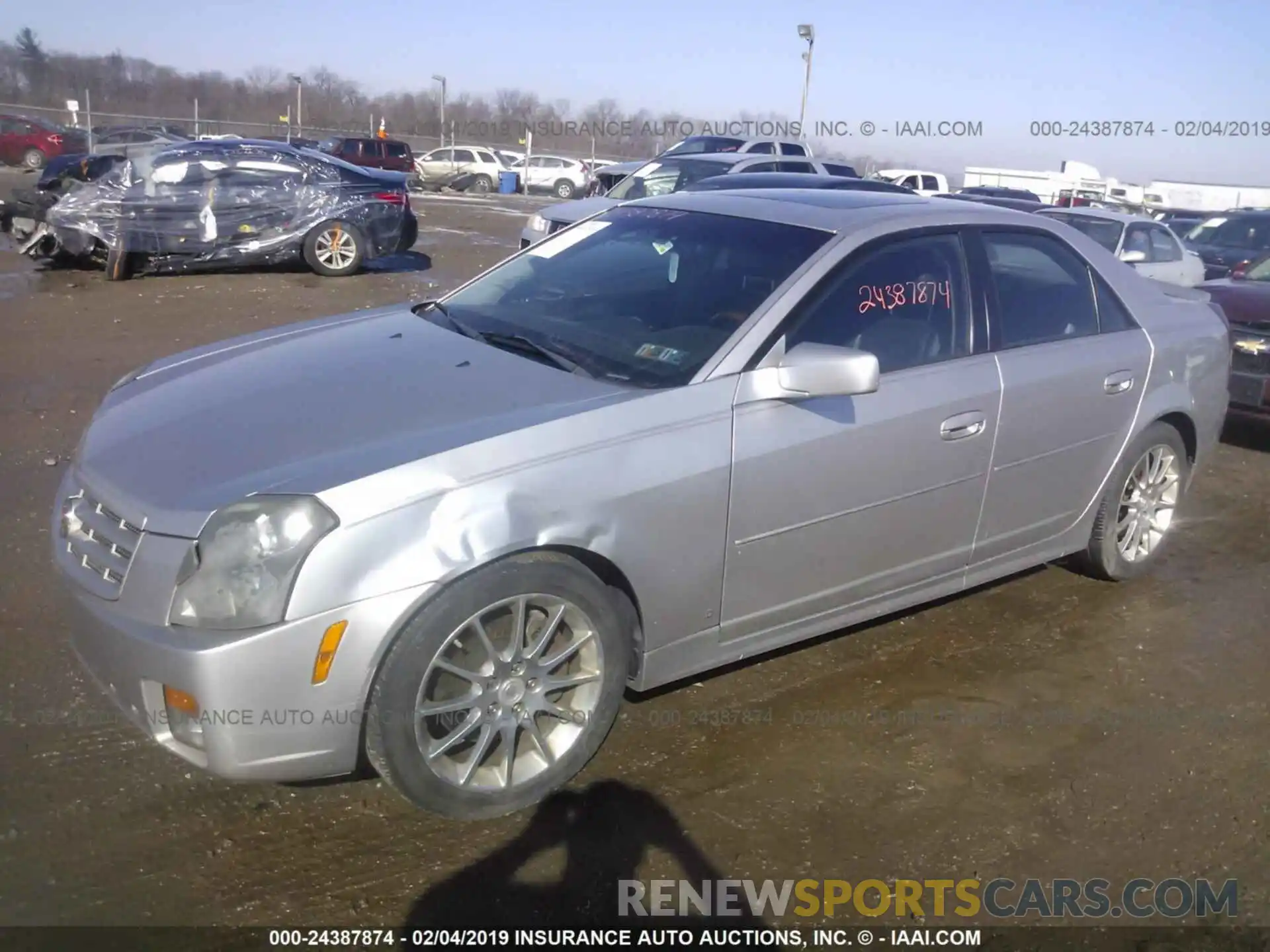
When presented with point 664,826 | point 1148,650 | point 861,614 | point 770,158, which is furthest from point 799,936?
point 770,158

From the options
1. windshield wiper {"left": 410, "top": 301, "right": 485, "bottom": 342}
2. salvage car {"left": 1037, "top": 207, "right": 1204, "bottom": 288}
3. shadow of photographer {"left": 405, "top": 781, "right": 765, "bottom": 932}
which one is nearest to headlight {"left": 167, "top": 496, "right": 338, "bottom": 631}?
shadow of photographer {"left": 405, "top": 781, "right": 765, "bottom": 932}

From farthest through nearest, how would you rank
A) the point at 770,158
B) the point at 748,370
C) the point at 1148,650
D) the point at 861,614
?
the point at 770,158, the point at 1148,650, the point at 861,614, the point at 748,370

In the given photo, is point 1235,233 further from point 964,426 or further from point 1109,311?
point 964,426

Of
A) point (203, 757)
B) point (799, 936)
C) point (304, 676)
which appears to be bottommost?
point (799, 936)

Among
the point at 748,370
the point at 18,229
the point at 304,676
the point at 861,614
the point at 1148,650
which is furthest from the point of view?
the point at 18,229

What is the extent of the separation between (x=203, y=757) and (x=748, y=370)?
1892 millimetres

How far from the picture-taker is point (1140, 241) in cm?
1279

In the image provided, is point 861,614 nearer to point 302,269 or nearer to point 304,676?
point 304,676

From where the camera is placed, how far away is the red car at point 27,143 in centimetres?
3016

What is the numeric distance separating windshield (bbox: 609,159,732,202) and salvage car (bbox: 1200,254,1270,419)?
23.5 feet

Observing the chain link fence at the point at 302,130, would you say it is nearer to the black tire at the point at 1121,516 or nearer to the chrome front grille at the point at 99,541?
the black tire at the point at 1121,516

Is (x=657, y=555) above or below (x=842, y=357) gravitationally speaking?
below

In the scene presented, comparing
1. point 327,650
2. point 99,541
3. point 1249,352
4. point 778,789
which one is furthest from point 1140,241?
point 99,541

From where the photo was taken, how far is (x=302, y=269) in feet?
44.2
